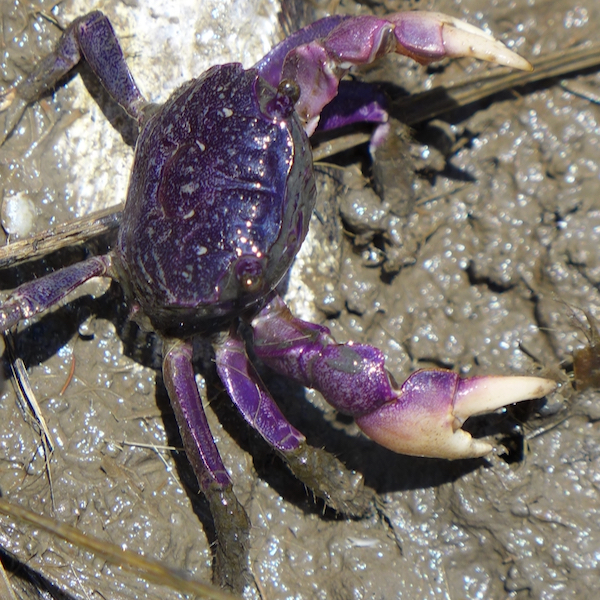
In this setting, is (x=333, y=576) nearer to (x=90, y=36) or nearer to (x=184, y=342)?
(x=184, y=342)

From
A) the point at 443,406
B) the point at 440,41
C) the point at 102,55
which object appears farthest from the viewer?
the point at 102,55

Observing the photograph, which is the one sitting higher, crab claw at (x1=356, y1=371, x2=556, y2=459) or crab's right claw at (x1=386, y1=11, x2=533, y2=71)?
crab's right claw at (x1=386, y1=11, x2=533, y2=71)

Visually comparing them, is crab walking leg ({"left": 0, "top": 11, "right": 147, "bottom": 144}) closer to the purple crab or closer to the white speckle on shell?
the purple crab

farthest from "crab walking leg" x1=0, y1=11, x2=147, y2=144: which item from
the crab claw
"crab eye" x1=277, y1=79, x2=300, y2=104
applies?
the crab claw

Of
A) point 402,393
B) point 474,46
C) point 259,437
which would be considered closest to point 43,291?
point 259,437

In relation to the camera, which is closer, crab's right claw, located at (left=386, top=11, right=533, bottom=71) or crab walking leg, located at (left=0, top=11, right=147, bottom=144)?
crab's right claw, located at (left=386, top=11, right=533, bottom=71)

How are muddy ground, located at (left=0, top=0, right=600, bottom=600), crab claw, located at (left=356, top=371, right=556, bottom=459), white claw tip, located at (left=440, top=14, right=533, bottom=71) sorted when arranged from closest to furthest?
1. crab claw, located at (left=356, top=371, right=556, bottom=459)
2. white claw tip, located at (left=440, top=14, right=533, bottom=71)
3. muddy ground, located at (left=0, top=0, right=600, bottom=600)

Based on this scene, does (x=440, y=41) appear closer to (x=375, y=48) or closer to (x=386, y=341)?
(x=375, y=48)

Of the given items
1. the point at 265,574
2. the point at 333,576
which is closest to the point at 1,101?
the point at 265,574
